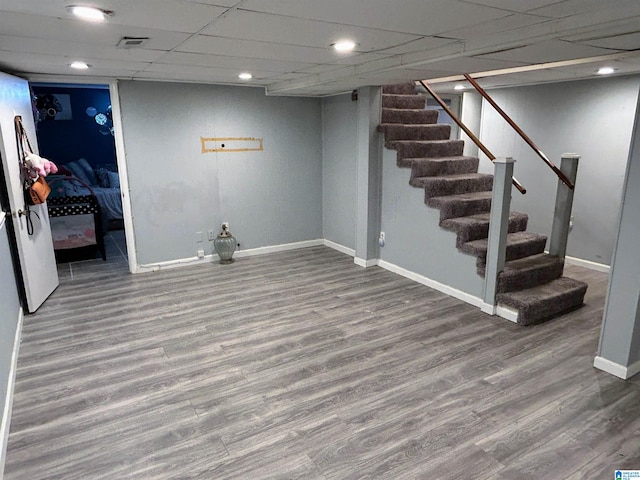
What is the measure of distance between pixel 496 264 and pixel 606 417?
1.56 metres

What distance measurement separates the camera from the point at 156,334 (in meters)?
3.53

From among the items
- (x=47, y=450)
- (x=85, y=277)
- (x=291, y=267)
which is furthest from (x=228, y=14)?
(x=85, y=277)

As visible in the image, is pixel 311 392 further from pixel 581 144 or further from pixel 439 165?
pixel 581 144

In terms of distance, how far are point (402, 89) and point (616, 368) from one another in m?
Answer: 4.02

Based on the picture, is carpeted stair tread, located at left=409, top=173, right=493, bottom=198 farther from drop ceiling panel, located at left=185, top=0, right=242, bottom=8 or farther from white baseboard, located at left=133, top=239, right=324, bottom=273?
drop ceiling panel, located at left=185, top=0, right=242, bottom=8

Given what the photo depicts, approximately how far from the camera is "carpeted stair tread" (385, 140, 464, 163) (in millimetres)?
4770

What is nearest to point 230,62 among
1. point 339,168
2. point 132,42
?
point 132,42

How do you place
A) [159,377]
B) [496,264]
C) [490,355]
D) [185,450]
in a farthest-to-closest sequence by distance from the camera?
1. [496,264]
2. [490,355]
3. [159,377]
4. [185,450]

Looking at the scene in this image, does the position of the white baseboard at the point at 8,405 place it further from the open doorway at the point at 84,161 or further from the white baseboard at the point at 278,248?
the white baseboard at the point at 278,248

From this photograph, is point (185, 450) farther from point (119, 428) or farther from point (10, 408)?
point (10, 408)

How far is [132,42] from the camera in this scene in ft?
8.86

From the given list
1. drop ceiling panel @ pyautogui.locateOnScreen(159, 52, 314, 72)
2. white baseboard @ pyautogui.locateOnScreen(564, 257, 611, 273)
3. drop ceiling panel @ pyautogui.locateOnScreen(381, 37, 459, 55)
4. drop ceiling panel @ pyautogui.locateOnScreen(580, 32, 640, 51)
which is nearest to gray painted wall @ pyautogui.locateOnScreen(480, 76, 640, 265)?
white baseboard @ pyautogui.locateOnScreen(564, 257, 611, 273)

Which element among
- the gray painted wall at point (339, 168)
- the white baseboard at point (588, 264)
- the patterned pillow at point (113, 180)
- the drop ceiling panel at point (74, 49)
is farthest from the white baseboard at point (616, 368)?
the patterned pillow at point (113, 180)

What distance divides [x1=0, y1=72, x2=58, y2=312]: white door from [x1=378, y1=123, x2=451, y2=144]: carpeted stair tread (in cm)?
360
